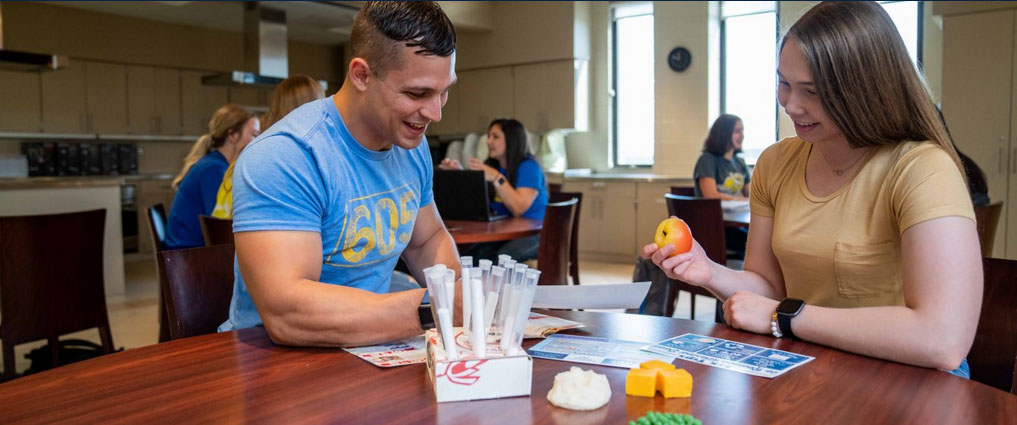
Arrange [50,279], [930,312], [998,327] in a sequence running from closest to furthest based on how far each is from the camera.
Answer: [930,312] → [998,327] → [50,279]

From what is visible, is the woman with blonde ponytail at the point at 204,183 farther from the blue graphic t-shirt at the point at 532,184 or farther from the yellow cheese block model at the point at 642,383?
the yellow cheese block model at the point at 642,383

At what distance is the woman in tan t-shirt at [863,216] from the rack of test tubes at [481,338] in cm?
47

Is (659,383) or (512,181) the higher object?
(512,181)

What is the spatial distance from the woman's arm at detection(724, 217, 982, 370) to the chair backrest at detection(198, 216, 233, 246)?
7.13ft

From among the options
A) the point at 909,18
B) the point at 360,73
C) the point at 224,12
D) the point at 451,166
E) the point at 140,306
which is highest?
the point at 224,12

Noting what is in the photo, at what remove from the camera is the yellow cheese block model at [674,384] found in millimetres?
996

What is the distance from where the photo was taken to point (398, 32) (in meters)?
1.36

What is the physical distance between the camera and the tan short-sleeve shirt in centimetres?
126

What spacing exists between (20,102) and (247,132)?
483 cm

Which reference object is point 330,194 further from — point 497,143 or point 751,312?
point 497,143

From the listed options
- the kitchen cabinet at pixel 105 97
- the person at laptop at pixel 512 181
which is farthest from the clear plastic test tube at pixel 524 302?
the kitchen cabinet at pixel 105 97

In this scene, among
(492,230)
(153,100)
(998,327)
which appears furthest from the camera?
(153,100)

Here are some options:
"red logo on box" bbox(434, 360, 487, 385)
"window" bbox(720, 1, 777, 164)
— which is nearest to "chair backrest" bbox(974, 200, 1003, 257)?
"red logo on box" bbox(434, 360, 487, 385)

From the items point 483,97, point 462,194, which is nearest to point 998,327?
point 462,194
